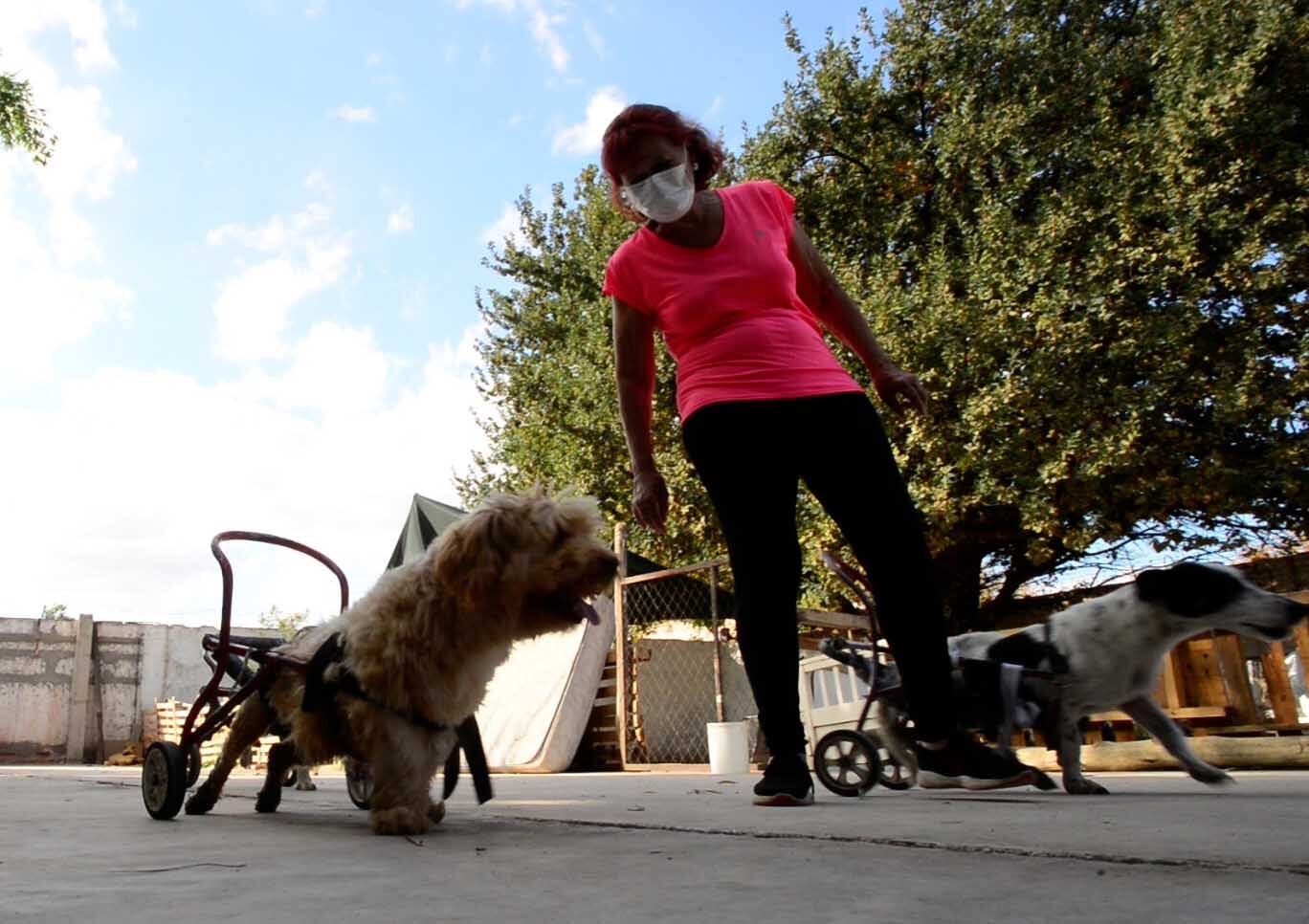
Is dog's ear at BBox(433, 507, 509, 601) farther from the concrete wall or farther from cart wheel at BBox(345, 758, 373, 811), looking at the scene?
the concrete wall

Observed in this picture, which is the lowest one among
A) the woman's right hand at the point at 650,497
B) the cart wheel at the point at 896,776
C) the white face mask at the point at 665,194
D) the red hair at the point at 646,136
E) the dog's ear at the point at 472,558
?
the cart wheel at the point at 896,776

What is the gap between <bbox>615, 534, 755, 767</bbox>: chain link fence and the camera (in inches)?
384

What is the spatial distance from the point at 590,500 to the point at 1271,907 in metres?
2.14

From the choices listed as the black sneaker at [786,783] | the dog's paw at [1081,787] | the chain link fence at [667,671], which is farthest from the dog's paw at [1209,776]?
the chain link fence at [667,671]

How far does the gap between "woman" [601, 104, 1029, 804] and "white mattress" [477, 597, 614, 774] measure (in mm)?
6279

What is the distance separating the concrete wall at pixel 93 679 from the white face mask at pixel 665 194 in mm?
14895

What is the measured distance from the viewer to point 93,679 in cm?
1692

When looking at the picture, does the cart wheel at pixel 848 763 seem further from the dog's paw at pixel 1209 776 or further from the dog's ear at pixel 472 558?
the dog's ear at pixel 472 558

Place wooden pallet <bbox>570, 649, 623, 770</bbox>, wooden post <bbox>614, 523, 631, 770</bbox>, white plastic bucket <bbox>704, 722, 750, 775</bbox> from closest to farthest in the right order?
white plastic bucket <bbox>704, 722, 750, 775</bbox> → wooden post <bbox>614, 523, 631, 770</bbox> → wooden pallet <bbox>570, 649, 623, 770</bbox>

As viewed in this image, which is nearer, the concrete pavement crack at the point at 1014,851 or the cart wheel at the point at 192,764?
the concrete pavement crack at the point at 1014,851

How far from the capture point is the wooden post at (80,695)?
16438 millimetres

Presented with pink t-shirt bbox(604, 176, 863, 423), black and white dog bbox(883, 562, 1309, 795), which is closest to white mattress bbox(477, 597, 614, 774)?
black and white dog bbox(883, 562, 1309, 795)

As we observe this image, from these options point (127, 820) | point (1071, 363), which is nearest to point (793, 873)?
point (127, 820)

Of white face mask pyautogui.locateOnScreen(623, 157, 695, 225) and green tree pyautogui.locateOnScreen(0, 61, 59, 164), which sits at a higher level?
green tree pyautogui.locateOnScreen(0, 61, 59, 164)
